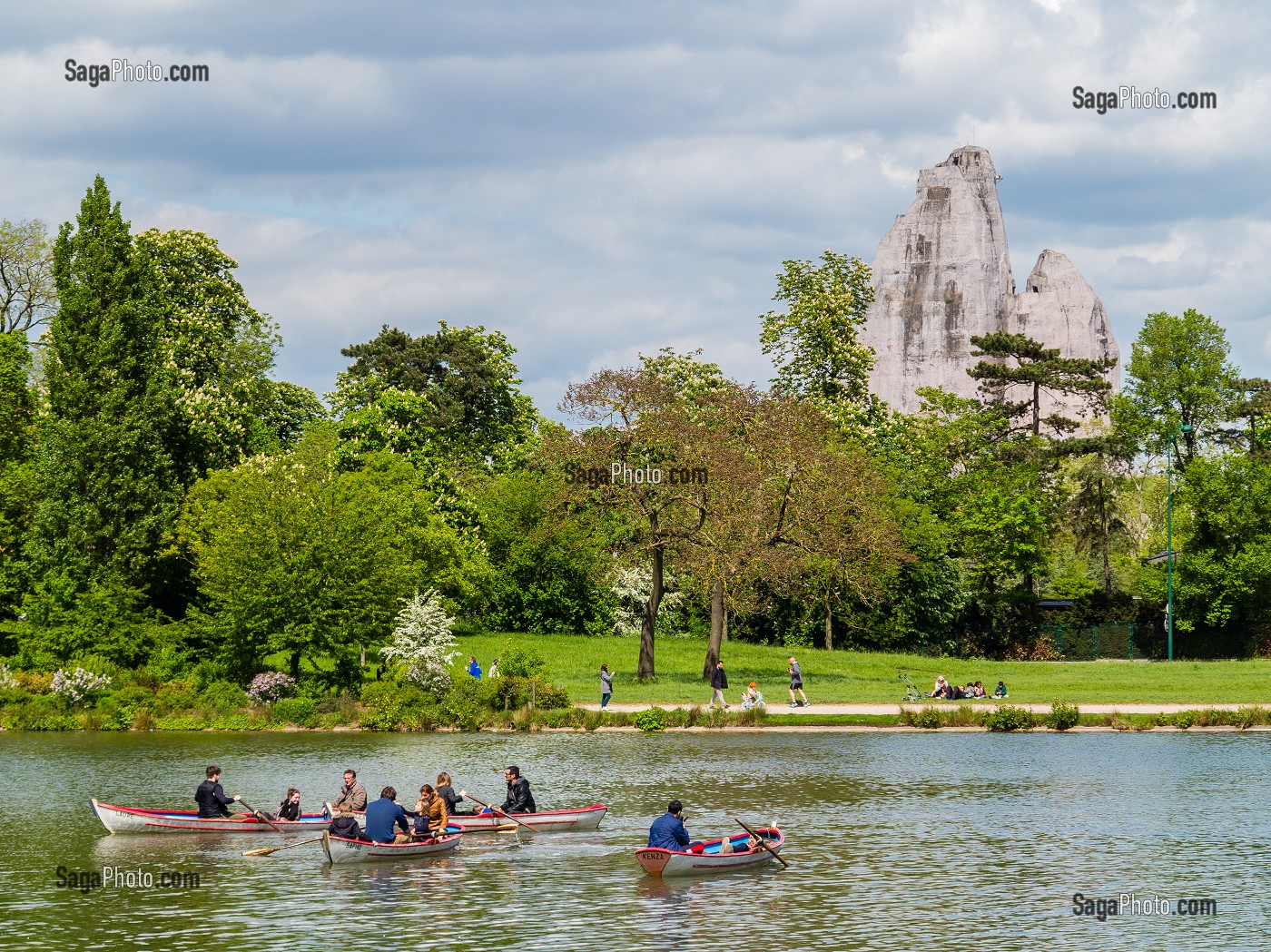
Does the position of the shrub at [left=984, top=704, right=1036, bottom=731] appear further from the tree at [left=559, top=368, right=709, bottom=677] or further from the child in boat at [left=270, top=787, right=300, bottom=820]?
the child in boat at [left=270, top=787, right=300, bottom=820]

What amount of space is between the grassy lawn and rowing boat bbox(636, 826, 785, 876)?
86.5ft

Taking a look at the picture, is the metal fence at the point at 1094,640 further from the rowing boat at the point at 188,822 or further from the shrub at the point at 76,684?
the rowing boat at the point at 188,822

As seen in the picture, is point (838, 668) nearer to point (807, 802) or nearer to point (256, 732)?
point (256, 732)

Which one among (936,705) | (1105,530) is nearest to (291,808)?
(936,705)

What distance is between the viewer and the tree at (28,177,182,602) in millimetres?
58844

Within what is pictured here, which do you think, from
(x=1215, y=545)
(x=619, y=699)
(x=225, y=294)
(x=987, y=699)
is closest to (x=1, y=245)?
(x=225, y=294)

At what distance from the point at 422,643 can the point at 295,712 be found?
5.69 meters

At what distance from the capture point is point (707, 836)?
96.8 feet

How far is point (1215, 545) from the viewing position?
8069cm

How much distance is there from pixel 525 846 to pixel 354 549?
97.5 feet

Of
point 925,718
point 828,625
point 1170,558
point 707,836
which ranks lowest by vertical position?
point 707,836

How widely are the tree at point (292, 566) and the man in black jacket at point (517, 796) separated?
25935mm

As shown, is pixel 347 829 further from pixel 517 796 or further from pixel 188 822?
pixel 188 822

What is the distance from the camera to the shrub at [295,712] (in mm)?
51609
